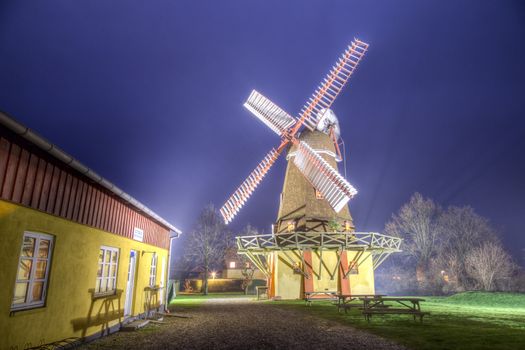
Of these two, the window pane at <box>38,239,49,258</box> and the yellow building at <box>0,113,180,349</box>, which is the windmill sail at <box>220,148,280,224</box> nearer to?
the yellow building at <box>0,113,180,349</box>

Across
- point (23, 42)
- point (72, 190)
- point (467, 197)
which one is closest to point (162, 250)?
point (72, 190)

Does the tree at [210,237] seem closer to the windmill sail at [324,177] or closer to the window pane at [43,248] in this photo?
the windmill sail at [324,177]

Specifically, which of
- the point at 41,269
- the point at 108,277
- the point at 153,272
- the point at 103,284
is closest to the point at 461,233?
the point at 153,272

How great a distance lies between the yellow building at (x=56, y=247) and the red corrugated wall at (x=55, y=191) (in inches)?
0.7

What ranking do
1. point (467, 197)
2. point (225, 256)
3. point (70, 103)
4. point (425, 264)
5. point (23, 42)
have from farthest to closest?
point (70, 103) → point (23, 42) → point (467, 197) → point (225, 256) → point (425, 264)

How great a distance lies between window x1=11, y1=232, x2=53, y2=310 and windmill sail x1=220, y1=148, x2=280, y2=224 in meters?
15.8

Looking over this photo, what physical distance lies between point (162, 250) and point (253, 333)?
24.8 ft

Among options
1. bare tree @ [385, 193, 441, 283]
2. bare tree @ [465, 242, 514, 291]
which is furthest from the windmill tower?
bare tree @ [385, 193, 441, 283]

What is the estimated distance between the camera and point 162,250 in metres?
14.1

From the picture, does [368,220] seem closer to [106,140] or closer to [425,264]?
[425,264]

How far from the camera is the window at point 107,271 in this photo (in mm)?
7877

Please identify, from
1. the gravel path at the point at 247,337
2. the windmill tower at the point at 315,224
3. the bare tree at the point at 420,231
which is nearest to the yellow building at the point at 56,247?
the gravel path at the point at 247,337

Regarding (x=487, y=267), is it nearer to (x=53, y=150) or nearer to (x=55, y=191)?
(x=55, y=191)

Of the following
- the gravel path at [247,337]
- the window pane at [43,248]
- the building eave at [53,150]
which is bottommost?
the gravel path at [247,337]
